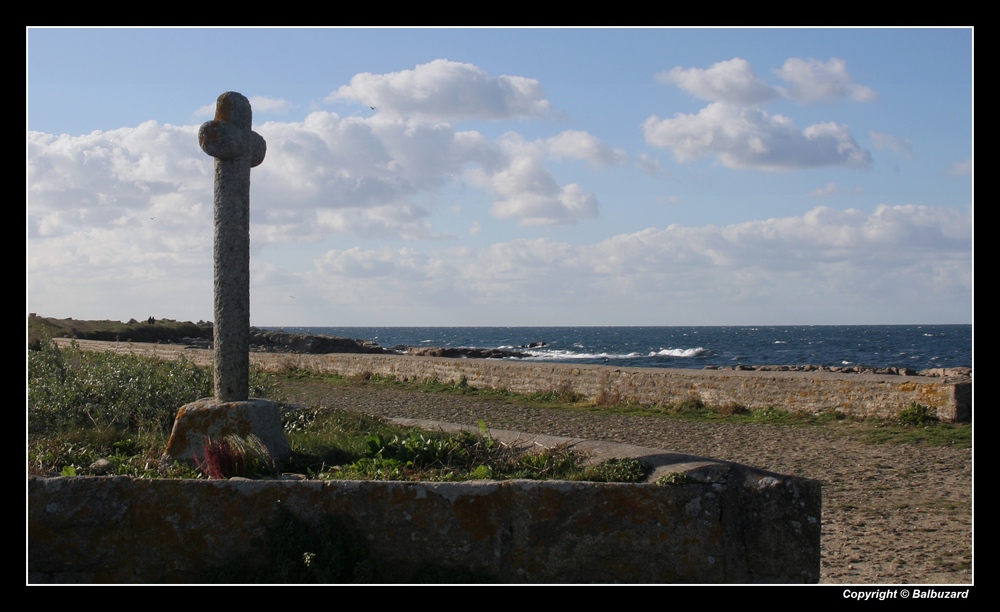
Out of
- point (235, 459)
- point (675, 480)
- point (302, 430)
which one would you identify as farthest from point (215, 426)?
point (675, 480)

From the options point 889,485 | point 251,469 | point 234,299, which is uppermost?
point 234,299

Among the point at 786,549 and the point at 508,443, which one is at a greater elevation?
the point at 508,443

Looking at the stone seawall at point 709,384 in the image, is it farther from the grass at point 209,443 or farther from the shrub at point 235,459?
the shrub at point 235,459

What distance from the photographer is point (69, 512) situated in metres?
3.91

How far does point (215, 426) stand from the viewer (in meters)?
4.86

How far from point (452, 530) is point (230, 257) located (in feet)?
7.78

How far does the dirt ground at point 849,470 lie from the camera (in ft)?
14.3

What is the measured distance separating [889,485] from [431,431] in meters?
3.52

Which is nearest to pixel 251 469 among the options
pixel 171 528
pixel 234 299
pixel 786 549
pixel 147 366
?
pixel 171 528

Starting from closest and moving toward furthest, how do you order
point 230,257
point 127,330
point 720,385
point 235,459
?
1. point 235,459
2. point 230,257
3. point 720,385
4. point 127,330

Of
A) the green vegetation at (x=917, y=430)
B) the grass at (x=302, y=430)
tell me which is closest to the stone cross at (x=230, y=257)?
the grass at (x=302, y=430)

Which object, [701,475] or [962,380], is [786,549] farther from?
[962,380]

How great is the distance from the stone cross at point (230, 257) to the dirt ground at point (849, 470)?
3.63 meters

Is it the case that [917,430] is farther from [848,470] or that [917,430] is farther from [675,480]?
[675,480]
